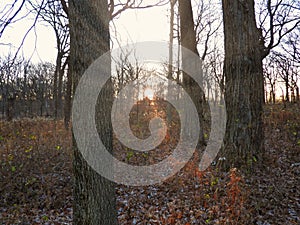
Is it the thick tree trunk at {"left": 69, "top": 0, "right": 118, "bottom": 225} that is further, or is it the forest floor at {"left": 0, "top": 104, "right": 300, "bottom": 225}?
the forest floor at {"left": 0, "top": 104, "right": 300, "bottom": 225}

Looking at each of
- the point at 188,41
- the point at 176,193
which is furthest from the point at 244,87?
the point at 188,41

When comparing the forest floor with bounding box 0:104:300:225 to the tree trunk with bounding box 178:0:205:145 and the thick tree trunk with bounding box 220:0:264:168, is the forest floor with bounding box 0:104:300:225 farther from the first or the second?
the tree trunk with bounding box 178:0:205:145

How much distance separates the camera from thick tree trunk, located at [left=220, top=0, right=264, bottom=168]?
6285mm

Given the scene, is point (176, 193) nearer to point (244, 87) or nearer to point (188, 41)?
point (244, 87)

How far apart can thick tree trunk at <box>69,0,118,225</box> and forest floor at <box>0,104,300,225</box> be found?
5.80 ft

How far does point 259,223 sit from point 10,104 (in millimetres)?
22831

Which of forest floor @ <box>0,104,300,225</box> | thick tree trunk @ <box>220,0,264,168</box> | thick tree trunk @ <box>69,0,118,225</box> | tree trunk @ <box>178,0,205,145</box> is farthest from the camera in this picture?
tree trunk @ <box>178,0,205,145</box>

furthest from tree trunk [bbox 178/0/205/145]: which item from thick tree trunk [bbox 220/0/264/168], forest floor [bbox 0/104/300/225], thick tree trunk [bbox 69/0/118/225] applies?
thick tree trunk [bbox 69/0/118/225]

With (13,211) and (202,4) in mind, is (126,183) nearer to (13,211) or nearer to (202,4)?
(13,211)

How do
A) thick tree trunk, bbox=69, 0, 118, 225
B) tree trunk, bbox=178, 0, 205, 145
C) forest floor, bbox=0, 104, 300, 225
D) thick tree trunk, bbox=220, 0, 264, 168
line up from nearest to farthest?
thick tree trunk, bbox=69, 0, 118, 225, forest floor, bbox=0, 104, 300, 225, thick tree trunk, bbox=220, 0, 264, 168, tree trunk, bbox=178, 0, 205, 145

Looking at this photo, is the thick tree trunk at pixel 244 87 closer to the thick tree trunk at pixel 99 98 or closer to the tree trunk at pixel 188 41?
the tree trunk at pixel 188 41

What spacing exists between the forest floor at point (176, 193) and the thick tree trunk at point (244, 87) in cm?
48

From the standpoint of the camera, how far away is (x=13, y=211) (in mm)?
5531

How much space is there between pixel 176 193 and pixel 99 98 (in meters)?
3.61
